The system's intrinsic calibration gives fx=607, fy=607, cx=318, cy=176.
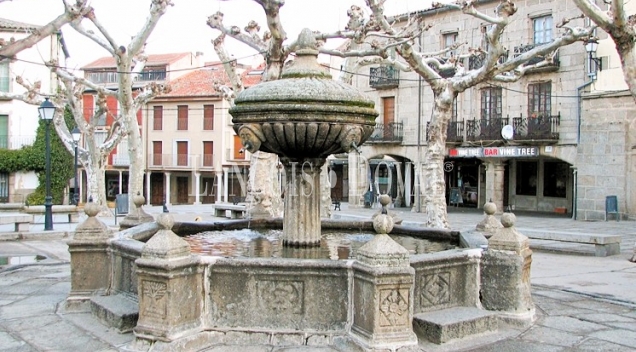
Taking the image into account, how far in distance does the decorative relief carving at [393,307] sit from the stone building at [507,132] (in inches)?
767

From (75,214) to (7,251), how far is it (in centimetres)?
770

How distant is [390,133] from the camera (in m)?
30.5

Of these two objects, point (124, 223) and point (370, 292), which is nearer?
point (370, 292)

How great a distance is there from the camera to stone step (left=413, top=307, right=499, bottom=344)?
525cm

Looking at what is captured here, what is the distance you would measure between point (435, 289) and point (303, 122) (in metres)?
2.00

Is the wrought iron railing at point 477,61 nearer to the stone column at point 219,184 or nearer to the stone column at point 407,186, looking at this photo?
the stone column at point 407,186

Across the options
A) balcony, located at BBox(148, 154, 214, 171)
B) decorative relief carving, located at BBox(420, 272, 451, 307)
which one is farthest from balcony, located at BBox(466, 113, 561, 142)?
balcony, located at BBox(148, 154, 214, 171)

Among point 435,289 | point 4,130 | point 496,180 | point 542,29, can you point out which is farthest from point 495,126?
point 4,130

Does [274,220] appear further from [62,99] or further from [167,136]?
[167,136]

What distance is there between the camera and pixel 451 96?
14.7 meters

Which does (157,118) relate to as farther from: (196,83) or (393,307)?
(393,307)

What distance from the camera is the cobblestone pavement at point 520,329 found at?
5.27 metres

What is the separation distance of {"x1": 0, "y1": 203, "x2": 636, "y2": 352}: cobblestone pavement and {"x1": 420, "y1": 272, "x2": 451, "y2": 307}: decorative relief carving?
18.7 inches

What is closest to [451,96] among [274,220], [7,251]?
[274,220]
